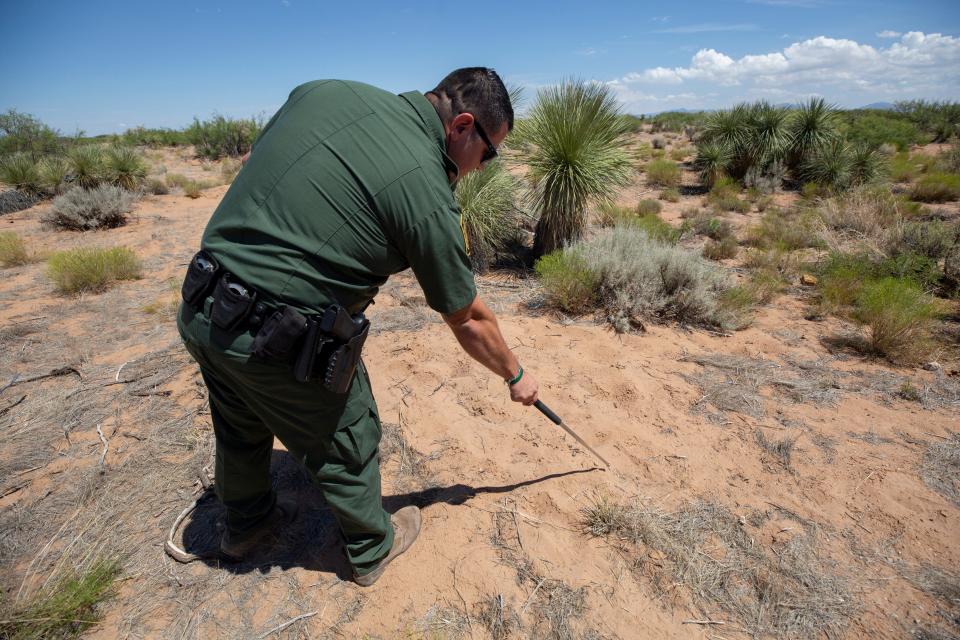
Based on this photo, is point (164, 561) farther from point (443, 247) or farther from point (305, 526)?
point (443, 247)

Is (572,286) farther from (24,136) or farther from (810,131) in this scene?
(24,136)

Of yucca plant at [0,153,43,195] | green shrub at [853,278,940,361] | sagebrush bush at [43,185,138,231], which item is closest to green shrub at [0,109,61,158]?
yucca plant at [0,153,43,195]

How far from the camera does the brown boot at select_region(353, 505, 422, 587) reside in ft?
6.39

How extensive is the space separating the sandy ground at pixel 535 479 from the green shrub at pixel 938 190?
7.43 m

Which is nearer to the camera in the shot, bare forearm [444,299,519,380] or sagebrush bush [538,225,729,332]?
bare forearm [444,299,519,380]

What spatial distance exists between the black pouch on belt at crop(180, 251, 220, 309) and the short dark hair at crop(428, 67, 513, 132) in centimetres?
95

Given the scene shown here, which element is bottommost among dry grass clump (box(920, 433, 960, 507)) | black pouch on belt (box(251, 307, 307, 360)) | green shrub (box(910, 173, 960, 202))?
dry grass clump (box(920, 433, 960, 507))

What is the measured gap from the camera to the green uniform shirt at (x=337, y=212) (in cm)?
143

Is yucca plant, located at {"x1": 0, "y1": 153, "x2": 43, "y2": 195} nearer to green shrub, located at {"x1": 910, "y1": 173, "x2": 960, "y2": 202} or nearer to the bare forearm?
the bare forearm

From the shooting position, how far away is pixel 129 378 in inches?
133

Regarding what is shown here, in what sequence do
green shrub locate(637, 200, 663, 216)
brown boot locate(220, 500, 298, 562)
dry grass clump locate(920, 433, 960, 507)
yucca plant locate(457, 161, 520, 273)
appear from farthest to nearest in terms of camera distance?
green shrub locate(637, 200, 663, 216) < yucca plant locate(457, 161, 520, 273) < dry grass clump locate(920, 433, 960, 507) < brown boot locate(220, 500, 298, 562)

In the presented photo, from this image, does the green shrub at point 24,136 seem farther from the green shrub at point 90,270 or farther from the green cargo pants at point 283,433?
the green cargo pants at point 283,433

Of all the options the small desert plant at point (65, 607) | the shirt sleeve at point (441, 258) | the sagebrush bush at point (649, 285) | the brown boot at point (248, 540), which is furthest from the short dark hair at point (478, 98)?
the sagebrush bush at point (649, 285)

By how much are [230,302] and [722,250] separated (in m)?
6.46
